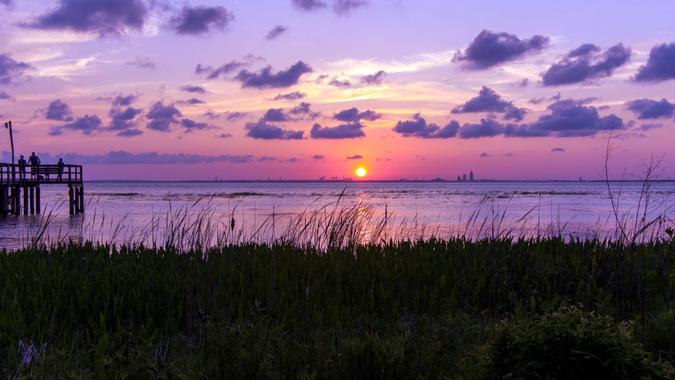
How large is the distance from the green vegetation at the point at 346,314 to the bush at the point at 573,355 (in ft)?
0.03

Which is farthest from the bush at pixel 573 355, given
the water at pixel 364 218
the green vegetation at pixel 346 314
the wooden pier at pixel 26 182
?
the wooden pier at pixel 26 182

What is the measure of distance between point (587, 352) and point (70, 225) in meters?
37.5

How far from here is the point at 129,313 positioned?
284 inches

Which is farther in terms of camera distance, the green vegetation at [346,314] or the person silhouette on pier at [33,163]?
the person silhouette on pier at [33,163]

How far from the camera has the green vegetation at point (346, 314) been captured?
422cm

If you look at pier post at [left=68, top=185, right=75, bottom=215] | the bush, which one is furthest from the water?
the bush

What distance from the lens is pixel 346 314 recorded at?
7.09 meters

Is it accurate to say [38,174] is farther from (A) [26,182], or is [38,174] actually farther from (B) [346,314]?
(B) [346,314]

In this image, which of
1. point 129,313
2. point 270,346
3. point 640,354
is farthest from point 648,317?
point 129,313

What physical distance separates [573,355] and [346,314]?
3.56 m

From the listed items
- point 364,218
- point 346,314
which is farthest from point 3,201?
→ point 346,314

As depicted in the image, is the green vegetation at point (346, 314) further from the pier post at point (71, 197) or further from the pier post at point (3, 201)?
the pier post at point (3, 201)

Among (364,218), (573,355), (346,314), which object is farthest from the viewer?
(364,218)

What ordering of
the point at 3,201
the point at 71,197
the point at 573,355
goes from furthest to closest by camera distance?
the point at 71,197 → the point at 3,201 → the point at 573,355
